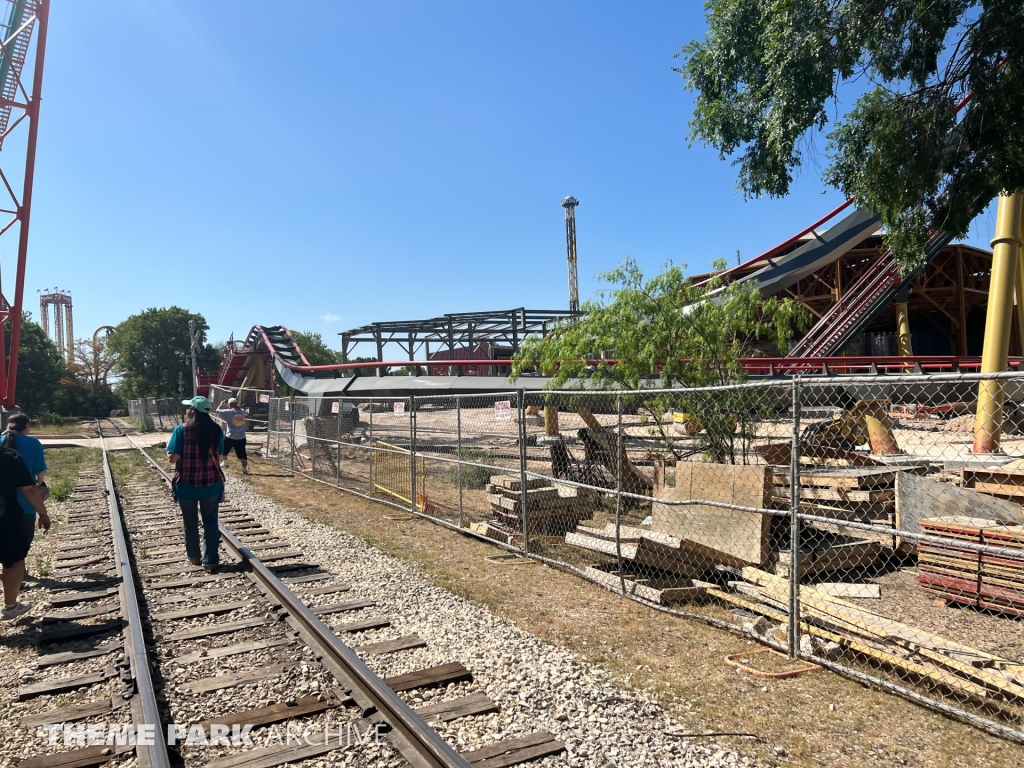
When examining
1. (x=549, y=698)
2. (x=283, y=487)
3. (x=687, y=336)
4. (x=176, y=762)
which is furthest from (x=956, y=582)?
(x=283, y=487)

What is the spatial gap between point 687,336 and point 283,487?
9.50 metres

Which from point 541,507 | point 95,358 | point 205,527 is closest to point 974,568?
point 541,507

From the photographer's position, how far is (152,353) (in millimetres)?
78688

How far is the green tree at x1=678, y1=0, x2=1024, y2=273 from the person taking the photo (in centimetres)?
723

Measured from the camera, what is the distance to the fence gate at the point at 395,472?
12.3 metres

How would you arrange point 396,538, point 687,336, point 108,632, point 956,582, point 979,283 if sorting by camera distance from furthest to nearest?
point 979,283
point 687,336
point 396,538
point 956,582
point 108,632

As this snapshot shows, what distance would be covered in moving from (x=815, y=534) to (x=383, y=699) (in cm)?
561

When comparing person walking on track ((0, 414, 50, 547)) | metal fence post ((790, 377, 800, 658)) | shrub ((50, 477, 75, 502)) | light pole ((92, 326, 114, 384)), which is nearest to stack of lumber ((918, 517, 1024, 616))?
metal fence post ((790, 377, 800, 658))

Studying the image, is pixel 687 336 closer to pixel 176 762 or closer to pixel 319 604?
pixel 319 604

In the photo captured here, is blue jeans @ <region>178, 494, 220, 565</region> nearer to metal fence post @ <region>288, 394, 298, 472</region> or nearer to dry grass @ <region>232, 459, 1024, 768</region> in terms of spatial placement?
dry grass @ <region>232, 459, 1024, 768</region>

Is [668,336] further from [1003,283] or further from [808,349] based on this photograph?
[808,349]

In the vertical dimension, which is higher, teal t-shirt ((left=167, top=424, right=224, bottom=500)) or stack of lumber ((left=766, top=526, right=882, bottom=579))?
teal t-shirt ((left=167, top=424, right=224, bottom=500))

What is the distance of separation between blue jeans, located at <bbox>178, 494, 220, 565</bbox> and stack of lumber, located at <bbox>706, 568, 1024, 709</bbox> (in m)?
5.67

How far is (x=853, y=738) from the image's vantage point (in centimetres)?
392
